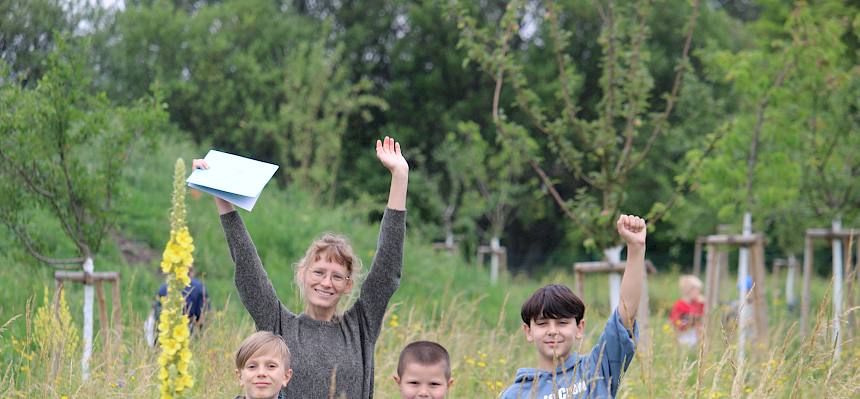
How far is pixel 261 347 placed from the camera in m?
3.16

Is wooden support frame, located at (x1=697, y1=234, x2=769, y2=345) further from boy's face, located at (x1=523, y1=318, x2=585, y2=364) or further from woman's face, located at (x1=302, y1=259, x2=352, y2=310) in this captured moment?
woman's face, located at (x1=302, y1=259, x2=352, y2=310)

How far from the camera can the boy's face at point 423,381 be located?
329 centimetres

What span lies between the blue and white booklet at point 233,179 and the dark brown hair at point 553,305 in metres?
1.02

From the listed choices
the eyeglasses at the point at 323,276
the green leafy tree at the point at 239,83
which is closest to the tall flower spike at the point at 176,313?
the eyeglasses at the point at 323,276

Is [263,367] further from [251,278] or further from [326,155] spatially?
[326,155]

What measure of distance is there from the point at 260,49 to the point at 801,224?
13.0m

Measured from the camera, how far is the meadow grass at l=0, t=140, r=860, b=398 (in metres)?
4.34

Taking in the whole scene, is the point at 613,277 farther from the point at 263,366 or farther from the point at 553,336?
the point at 263,366

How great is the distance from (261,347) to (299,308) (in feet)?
9.18

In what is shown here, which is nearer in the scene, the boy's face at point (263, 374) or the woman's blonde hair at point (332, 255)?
the boy's face at point (263, 374)

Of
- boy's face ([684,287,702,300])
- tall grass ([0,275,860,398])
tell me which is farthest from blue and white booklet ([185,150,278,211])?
boy's face ([684,287,702,300])

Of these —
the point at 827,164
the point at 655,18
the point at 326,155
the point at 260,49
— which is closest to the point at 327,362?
the point at 827,164

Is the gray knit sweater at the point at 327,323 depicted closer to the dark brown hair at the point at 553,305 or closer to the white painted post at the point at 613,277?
the dark brown hair at the point at 553,305

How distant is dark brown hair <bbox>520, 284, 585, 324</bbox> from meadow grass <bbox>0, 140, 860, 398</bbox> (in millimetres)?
412
